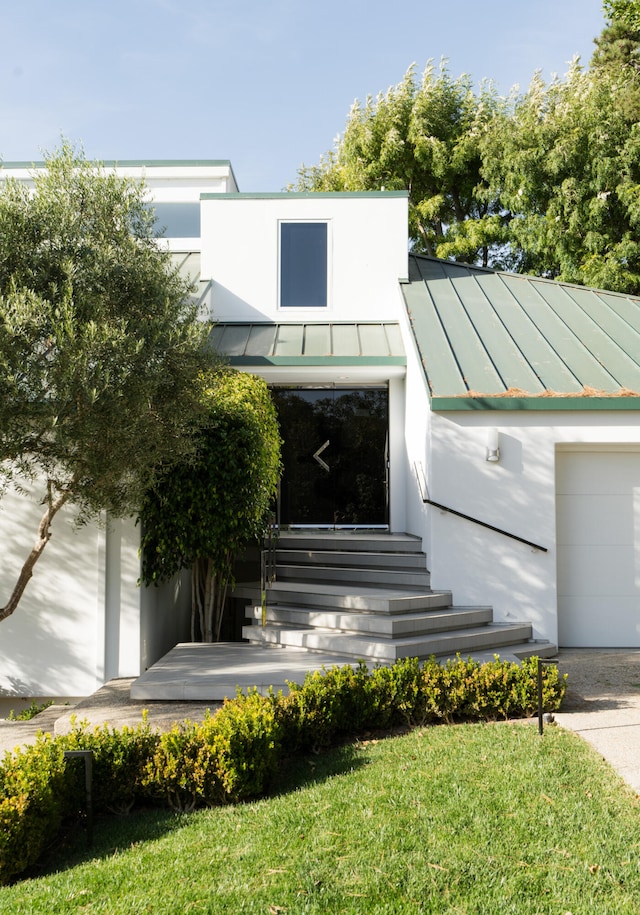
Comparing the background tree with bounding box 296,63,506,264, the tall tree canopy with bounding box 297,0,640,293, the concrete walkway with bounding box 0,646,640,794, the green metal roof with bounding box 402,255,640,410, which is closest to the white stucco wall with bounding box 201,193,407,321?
the green metal roof with bounding box 402,255,640,410

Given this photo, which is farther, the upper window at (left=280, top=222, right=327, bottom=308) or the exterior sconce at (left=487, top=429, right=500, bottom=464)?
the upper window at (left=280, top=222, right=327, bottom=308)

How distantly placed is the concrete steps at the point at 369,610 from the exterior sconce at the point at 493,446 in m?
1.66

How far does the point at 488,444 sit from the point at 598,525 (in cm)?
195

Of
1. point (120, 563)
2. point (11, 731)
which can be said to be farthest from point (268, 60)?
point (11, 731)

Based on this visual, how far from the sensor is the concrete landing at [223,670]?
6840mm

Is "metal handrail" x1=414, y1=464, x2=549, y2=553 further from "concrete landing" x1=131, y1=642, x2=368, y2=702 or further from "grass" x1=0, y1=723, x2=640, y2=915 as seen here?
"grass" x1=0, y1=723, x2=640, y2=915

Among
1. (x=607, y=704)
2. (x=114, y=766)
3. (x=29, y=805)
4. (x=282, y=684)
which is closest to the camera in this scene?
(x=29, y=805)

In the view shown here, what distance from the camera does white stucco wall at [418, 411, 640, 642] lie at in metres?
9.11

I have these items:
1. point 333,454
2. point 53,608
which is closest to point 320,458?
point 333,454

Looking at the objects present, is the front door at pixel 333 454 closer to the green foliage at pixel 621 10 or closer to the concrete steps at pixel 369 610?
the concrete steps at pixel 369 610

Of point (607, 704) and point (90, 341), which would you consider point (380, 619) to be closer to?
point (607, 704)

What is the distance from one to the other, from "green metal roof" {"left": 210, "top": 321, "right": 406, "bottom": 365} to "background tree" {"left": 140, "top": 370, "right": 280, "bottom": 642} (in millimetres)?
2465

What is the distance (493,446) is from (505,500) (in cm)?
70

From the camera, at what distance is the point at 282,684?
682 cm
